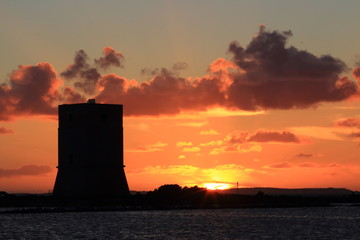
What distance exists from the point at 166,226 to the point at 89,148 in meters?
20.8

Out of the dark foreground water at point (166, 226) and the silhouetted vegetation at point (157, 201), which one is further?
the silhouetted vegetation at point (157, 201)

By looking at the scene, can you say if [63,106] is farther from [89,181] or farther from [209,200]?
[209,200]

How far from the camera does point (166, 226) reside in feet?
298

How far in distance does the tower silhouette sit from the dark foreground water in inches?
147

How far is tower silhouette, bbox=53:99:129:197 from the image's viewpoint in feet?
355

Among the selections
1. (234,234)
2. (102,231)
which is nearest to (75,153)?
(102,231)

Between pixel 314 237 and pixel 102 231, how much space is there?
19.7m

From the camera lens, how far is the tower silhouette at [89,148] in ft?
355

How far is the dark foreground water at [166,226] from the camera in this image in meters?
79.1

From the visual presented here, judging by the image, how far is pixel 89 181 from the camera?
10919 cm

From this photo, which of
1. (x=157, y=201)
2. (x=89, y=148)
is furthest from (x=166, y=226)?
A: (x=157, y=201)

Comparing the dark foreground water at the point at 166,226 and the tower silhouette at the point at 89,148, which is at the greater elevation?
the tower silhouette at the point at 89,148

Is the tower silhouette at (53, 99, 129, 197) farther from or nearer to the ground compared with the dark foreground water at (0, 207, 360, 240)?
farther from the ground

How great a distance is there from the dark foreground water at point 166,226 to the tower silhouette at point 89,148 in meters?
3.73
